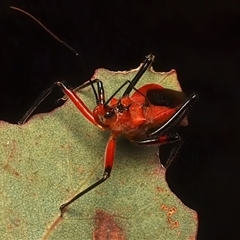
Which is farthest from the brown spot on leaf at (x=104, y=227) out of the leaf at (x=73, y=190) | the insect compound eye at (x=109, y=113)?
the insect compound eye at (x=109, y=113)

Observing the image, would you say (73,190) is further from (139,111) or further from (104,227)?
(139,111)

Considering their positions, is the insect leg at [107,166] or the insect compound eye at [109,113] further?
the insect compound eye at [109,113]

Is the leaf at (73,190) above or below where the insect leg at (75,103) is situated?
below

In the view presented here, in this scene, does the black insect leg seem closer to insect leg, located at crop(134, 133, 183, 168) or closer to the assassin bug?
the assassin bug

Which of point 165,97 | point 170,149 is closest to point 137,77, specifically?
point 165,97

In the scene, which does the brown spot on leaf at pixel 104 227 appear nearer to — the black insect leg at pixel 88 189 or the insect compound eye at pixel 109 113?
the black insect leg at pixel 88 189

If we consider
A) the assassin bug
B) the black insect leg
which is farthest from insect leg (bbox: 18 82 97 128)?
the black insect leg
